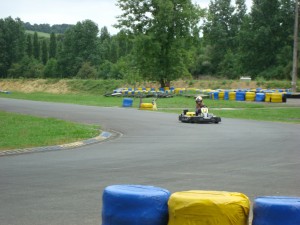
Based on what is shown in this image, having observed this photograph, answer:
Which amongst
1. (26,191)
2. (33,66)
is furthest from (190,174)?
(33,66)

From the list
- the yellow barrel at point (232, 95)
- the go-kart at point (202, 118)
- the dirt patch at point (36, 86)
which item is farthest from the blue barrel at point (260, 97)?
the dirt patch at point (36, 86)

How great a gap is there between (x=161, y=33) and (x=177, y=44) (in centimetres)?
190

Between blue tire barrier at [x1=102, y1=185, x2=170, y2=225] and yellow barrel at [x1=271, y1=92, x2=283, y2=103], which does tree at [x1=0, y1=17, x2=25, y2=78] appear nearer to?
yellow barrel at [x1=271, y1=92, x2=283, y2=103]

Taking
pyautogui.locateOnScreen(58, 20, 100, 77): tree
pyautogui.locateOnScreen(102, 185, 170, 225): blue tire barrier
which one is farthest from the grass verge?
pyautogui.locateOnScreen(58, 20, 100, 77): tree

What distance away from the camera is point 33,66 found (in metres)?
102

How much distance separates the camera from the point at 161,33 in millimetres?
56688

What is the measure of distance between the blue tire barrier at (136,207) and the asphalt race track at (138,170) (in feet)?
4.61

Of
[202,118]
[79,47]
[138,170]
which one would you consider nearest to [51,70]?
[79,47]

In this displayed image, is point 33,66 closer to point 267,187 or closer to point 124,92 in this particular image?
point 124,92

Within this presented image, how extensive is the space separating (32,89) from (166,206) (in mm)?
76406

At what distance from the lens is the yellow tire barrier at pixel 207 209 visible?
4.41 m

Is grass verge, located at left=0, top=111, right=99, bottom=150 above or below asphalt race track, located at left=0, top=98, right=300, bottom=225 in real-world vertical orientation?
below

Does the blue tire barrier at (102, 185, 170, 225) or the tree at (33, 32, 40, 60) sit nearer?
the blue tire barrier at (102, 185, 170, 225)

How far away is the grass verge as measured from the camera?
50.2 feet
